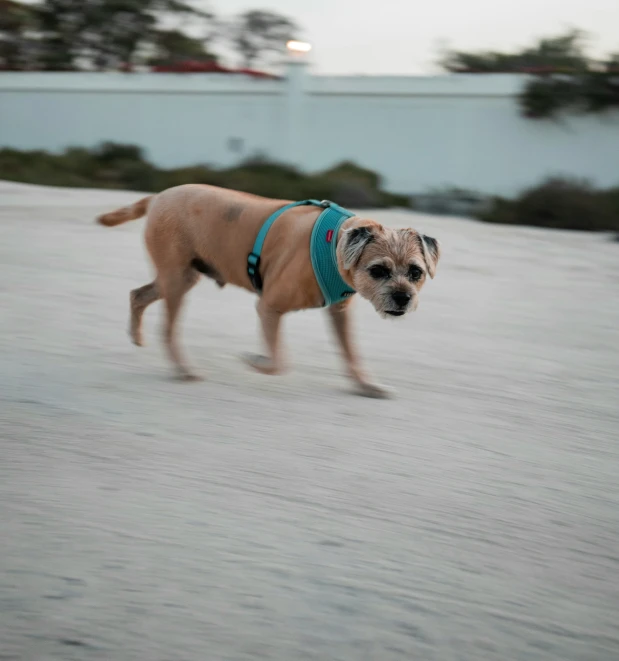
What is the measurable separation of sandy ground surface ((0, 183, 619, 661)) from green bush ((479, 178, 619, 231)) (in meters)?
10.4

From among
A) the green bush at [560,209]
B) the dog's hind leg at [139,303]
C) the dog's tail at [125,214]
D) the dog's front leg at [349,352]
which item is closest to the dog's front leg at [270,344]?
the dog's front leg at [349,352]

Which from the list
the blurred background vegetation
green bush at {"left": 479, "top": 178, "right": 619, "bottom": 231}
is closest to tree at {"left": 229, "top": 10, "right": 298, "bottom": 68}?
the blurred background vegetation

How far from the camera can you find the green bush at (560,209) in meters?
17.1

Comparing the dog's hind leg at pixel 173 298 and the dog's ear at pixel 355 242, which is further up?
the dog's ear at pixel 355 242

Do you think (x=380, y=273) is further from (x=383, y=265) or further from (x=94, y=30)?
(x=94, y=30)

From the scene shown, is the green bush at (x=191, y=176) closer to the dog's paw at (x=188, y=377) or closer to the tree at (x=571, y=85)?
the tree at (x=571, y=85)

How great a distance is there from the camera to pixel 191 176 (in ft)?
73.9

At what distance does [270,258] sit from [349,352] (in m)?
0.80

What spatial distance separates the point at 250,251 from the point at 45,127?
2794 centimetres

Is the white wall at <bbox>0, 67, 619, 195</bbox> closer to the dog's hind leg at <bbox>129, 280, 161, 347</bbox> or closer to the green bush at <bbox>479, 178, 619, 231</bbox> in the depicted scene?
the green bush at <bbox>479, 178, 619, 231</bbox>

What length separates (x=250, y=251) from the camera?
207 inches

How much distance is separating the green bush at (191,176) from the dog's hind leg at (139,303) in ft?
42.6

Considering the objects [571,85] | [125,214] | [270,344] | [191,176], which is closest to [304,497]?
[270,344]

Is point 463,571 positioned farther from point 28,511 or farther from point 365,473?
point 28,511
